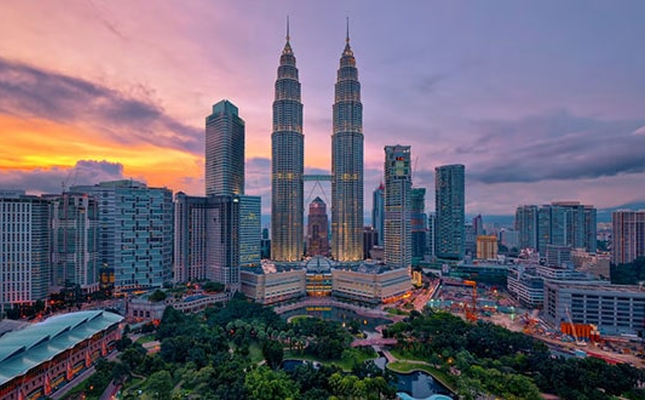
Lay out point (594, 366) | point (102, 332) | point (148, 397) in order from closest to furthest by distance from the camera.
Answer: point (148, 397) → point (594, 366) → point (102, 332)

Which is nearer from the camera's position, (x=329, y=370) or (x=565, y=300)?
(x=329, y=370)

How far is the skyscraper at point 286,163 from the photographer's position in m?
90.7

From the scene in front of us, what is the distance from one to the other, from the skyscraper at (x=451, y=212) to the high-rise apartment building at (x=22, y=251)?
334 feet

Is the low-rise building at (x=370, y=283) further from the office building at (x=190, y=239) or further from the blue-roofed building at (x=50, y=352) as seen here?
the blue-roofed building at (x=50, y=352)

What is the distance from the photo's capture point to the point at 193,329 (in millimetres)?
38844

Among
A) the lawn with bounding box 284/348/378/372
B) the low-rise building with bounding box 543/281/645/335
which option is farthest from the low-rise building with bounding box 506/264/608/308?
the lawn with bounding box 284/348/378/372

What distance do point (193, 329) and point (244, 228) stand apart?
35848mm

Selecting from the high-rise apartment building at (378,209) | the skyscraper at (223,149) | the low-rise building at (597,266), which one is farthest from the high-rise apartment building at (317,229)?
the low-rise building at (597,266)

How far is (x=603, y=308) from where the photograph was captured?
43656 millimetres

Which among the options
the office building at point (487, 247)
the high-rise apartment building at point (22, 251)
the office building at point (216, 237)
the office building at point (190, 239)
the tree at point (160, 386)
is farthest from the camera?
the office building at point (487, 247)

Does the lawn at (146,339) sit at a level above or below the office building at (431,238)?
below

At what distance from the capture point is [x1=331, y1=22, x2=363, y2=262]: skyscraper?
91.9 m

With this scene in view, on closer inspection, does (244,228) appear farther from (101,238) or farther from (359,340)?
(359,340)

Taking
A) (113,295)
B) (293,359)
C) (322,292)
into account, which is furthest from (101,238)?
(293,359)
